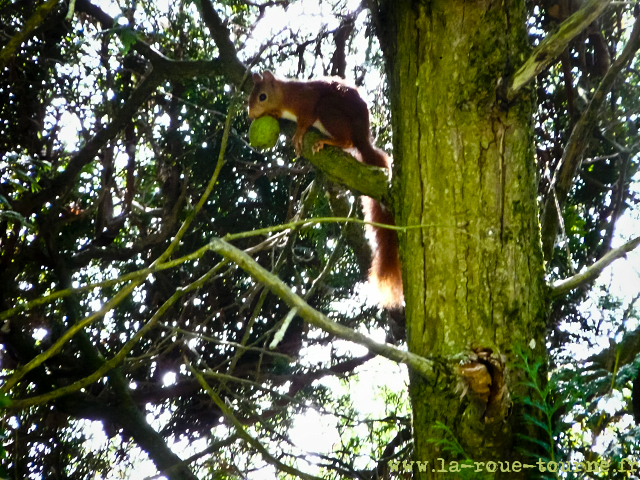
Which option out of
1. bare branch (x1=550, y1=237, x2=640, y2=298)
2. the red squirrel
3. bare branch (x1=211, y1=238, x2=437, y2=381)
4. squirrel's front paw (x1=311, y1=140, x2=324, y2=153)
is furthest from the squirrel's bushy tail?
bare branch (x1=211, y1=238, x2=437, y2=381)

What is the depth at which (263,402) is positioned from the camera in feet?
10.2

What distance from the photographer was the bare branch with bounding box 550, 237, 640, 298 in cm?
126

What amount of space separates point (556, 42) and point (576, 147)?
61 cm

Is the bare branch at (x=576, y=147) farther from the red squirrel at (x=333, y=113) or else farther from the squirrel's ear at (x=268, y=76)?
the squirrel's ear at (x=268, y=76)

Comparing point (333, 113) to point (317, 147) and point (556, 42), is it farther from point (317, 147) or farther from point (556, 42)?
point (556, 42)

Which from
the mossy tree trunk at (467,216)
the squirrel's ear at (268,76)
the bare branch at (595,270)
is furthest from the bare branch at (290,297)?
the squirrel's ear at (268,76)

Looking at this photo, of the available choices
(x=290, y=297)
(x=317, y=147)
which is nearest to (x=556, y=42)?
(x=290, y=297)

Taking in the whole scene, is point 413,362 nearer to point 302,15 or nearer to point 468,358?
point 468,358

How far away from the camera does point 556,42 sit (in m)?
1.39

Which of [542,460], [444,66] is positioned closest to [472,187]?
[444,66]

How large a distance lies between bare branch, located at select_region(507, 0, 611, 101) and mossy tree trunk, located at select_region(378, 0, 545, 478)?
89 millimetres

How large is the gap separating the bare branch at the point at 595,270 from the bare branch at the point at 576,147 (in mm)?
511

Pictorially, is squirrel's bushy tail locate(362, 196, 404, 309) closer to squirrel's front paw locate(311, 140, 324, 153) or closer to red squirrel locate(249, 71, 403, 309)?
red squirrel locate(249, 71, 403, 309)

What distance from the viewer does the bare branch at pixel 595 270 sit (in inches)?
49.6
